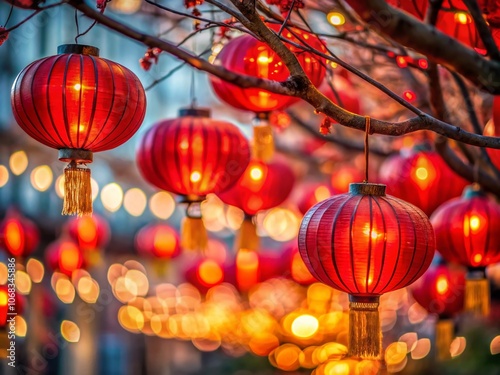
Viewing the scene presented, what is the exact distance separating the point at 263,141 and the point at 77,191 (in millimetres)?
1562

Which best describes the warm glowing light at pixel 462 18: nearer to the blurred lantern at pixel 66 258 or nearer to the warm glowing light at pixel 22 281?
the blurred lantern at pixel 66 258

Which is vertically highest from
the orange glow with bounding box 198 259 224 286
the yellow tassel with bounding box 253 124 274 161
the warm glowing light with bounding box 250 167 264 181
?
the yellow tassel with bounding box 253 124 274 161

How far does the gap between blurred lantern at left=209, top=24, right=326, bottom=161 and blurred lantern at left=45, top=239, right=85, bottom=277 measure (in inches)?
190

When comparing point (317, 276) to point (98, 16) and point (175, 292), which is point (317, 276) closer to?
point (98, 16)

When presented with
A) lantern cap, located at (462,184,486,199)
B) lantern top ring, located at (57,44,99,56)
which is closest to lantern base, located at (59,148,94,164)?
lantern top ring, located at (57,44,99,56)

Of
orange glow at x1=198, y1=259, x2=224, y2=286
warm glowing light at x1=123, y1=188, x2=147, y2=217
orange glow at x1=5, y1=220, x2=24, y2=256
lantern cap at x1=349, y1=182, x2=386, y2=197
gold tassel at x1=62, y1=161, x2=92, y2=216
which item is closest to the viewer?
lantern cap at x1=349, y1=182, x2=386, y2=197

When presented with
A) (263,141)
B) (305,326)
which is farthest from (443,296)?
(305,326)

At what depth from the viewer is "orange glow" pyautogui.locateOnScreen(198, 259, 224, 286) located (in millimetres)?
8266

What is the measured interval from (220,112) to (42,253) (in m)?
3.48

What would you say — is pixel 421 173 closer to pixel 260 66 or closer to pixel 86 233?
pixel 260 66

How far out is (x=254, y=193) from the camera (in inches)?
219

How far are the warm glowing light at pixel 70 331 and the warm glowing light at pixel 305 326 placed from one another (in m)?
3.98

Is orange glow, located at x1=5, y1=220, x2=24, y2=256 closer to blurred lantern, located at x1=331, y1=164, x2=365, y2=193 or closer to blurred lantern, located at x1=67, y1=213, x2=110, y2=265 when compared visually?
blurred lantern, located at x1=67, y1=213, x2=110, y2=265

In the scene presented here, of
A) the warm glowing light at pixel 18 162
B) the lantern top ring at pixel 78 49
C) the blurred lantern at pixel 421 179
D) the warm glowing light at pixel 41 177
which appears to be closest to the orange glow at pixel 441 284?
the blurred lantern at pixel 421 179
